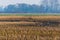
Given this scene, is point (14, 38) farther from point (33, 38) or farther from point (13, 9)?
point (13, 9)

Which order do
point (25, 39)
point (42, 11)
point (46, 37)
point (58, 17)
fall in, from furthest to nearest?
point (58, 17), point (42, 11), point (46, 37), point (25, 39)

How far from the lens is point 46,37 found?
18766mm

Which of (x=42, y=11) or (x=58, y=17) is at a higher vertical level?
(x=42, y=11)

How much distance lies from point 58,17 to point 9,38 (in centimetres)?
3415

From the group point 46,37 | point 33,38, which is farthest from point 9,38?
point 46,37

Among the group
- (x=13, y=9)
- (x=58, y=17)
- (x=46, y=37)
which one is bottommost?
(x=58, y=17)

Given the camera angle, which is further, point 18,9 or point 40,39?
point 18,9

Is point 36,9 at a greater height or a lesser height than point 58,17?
greater

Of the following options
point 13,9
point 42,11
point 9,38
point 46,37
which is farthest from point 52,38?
point 13,9

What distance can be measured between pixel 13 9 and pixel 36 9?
14.5ft

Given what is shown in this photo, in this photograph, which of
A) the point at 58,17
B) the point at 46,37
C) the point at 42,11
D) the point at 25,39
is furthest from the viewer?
the point at 58,17

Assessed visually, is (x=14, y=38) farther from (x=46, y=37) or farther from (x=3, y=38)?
(x=46, y=37)

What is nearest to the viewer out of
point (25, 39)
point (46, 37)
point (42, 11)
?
point (25, 39)

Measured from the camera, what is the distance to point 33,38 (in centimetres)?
1795
